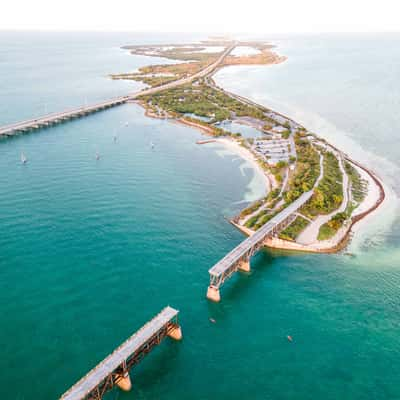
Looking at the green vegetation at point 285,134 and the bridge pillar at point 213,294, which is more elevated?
the green vegetation at point 285,134

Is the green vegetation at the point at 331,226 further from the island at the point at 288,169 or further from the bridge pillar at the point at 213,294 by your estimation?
the bridge pillar at the point at 213,294

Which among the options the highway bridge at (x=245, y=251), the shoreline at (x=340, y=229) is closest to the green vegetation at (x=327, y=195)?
the highway bridge at (x=245, y=251)

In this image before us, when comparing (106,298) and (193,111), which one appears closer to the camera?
(106,298)

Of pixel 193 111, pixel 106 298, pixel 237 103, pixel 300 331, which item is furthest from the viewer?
pixel 237 103

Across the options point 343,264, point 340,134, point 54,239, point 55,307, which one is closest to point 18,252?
point 54,239

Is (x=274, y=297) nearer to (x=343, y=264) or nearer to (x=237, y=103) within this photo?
(x=343, y=264)

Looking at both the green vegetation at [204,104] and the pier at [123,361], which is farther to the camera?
the green vegetation at [204,104]

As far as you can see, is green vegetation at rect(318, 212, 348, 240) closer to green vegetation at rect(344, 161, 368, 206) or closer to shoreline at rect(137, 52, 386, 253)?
shoreline at rect(137, 52, 386, 253)
